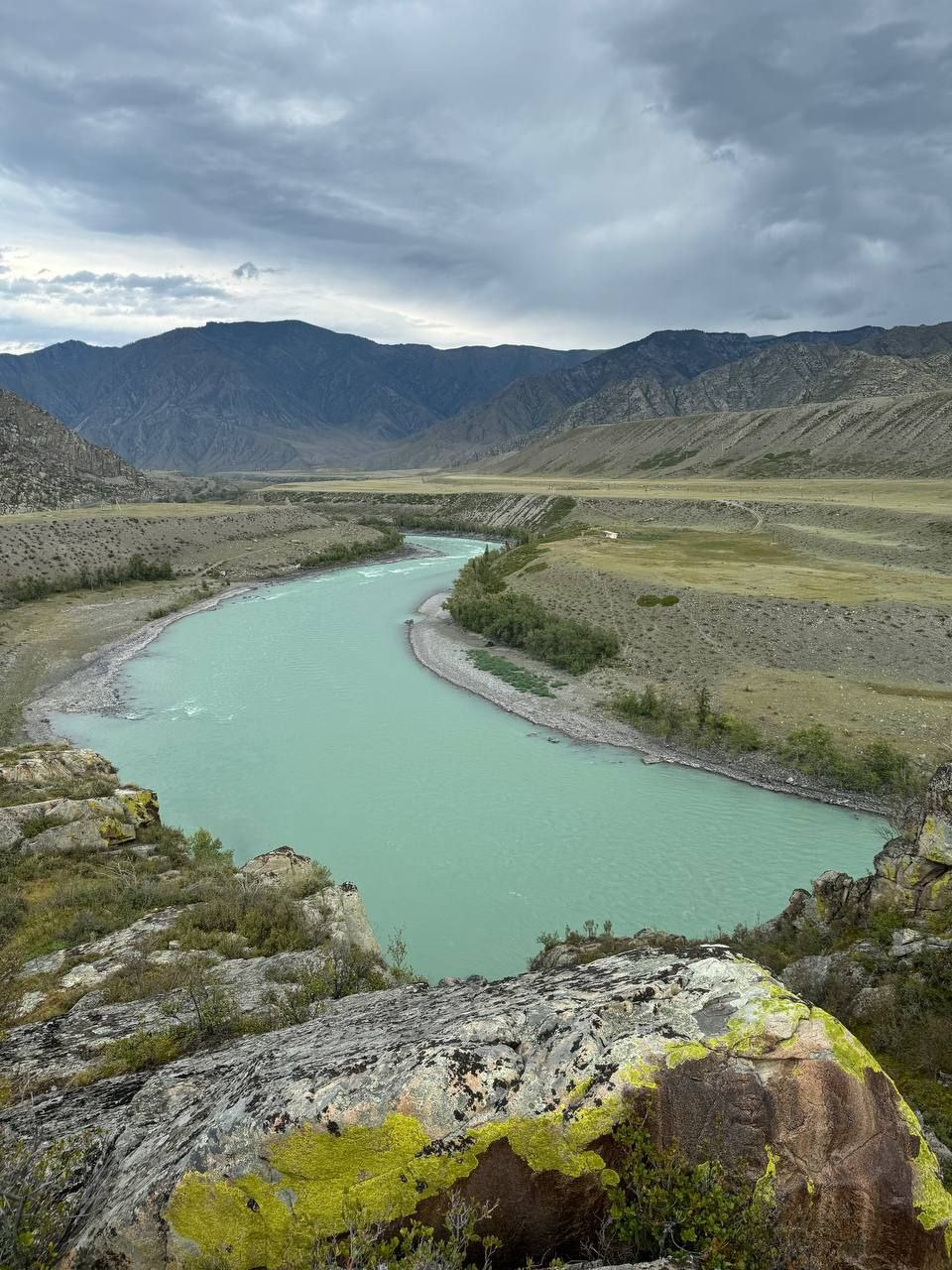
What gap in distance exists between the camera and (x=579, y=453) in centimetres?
18188

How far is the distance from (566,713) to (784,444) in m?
114

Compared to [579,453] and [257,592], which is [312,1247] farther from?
[579,453]

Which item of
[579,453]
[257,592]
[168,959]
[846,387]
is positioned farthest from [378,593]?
[846,387]

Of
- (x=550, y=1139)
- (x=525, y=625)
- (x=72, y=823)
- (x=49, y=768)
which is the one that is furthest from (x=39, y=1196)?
(x=525, y=625)

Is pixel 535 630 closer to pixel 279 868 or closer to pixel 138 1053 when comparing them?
pixel 279 868

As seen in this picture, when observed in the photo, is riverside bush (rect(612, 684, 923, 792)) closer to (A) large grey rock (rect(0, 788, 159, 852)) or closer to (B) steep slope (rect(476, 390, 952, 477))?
(A) large grey rock (rect(0, 788, 159, 852))

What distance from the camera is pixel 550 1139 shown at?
4.04 metres

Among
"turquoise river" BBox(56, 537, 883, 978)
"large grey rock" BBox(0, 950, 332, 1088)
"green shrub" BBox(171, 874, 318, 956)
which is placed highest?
"large grey rock" BBox(0, 950, 332, 1088)

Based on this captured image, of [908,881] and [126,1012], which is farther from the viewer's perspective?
[908,881]

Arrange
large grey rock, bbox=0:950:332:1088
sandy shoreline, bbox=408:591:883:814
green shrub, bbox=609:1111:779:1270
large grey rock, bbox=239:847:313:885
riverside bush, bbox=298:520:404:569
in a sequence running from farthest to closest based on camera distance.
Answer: riverside bush, bbox=298:520:404:569, sandy shoreline, bbox=408:591:883:814, large grey rock, bbox=239:847:313:885, large grey rock, bbox=0:950:332:1088, green shrub, bbox=609:1111:779:1270

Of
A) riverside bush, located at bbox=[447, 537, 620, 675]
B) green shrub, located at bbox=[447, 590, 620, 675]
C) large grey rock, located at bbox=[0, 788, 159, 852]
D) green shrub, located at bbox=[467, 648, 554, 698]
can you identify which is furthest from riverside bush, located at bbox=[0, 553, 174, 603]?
large grey rock, located at bbox=[0, 788, 159, 852]

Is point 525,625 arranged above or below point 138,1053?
below

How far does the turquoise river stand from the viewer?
17453 millimetres

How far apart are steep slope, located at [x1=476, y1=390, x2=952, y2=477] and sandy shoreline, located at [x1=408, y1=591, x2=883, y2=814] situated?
79.6 m
